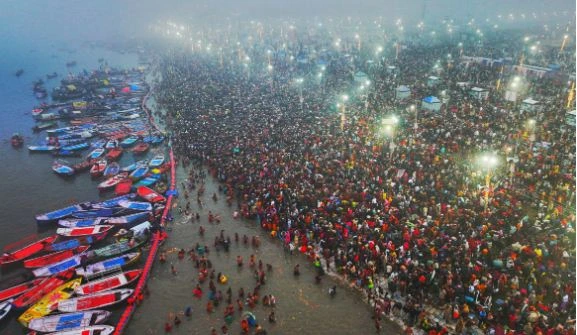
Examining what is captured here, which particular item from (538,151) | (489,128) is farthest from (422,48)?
(538,151)

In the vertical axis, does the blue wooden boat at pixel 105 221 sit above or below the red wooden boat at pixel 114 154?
below

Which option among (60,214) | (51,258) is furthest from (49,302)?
(60,214)

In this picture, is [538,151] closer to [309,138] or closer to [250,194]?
[309,138]

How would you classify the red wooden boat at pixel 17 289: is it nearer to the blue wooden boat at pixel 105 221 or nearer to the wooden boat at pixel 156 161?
the blue wooden boat at pixel 105 221

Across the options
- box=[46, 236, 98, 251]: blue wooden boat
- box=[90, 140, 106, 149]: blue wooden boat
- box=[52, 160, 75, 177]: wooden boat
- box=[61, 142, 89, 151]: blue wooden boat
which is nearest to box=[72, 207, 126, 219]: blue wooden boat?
box=[46, 236, 98, 251]: blue wooden boat

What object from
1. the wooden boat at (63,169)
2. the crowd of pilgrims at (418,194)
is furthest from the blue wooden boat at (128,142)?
the wooden boat at (63,169)
